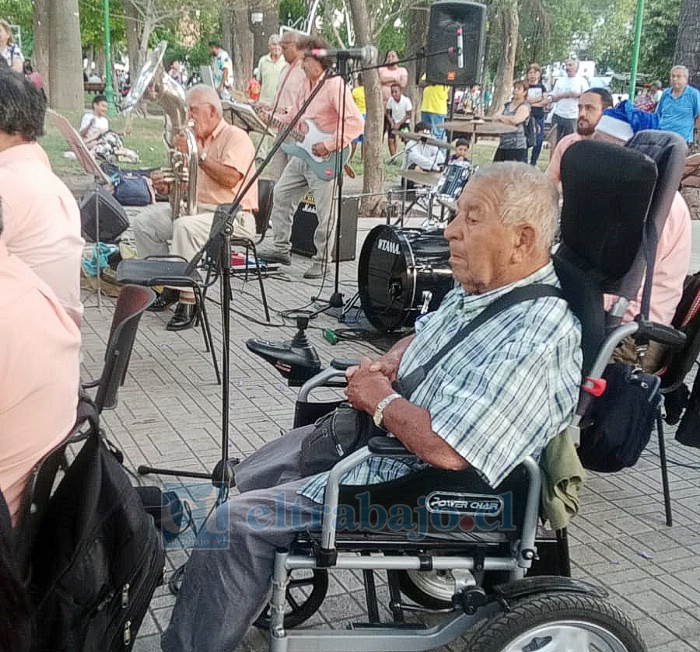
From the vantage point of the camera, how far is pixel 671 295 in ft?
11.2

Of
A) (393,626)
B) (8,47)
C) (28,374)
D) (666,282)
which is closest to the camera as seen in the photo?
(28,374)

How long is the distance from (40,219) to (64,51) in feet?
48.2

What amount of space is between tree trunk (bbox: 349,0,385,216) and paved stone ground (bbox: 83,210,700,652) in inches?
152

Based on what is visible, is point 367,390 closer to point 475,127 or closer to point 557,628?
point 557,628

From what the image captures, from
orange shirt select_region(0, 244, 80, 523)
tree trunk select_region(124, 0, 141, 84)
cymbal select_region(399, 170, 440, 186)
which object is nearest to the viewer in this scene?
orange shirt select_region(0, 244, 80, 523)

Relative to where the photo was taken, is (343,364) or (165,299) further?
(165,299)

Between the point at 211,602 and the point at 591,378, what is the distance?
112cm

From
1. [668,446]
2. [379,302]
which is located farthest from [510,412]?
[379,302]

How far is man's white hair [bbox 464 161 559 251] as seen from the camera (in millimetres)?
2139

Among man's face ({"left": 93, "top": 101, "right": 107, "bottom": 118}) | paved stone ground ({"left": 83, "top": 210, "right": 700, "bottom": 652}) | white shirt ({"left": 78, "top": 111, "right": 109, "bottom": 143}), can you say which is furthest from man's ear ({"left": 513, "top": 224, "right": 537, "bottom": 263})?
man's face ({"left": 93, "top": 101, "right": 107, "bottom": 118})

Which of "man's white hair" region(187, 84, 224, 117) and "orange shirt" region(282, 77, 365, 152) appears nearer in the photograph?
"man's white hair" region(187, 84, 224, 117)

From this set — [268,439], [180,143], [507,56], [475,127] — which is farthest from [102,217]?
[507,56]

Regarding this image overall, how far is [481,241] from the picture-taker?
7.14 ft

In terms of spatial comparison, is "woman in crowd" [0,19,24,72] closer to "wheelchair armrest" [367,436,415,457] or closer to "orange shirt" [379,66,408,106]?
"orange shirt" [379,66,408,106]
